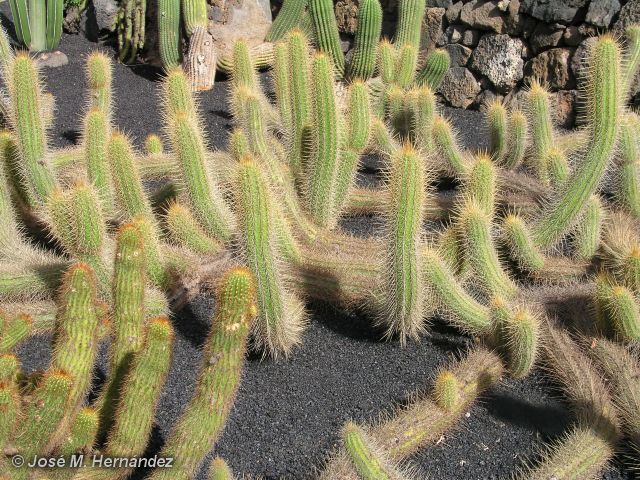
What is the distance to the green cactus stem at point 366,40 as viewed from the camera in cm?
603

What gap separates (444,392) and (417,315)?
0.43 meters

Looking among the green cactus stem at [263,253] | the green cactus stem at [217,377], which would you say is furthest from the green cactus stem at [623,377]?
the green cactus stem at [217,377]

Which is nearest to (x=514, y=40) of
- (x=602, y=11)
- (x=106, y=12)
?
(x=602, y=11)

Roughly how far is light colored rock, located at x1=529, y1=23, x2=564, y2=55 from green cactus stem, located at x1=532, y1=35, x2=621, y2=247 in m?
2.89

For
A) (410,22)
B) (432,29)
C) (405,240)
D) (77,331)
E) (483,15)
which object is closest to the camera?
(77,331)

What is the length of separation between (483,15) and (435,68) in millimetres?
960

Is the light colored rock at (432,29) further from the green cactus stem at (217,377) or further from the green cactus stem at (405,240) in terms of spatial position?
the green cactus stem at (217,377)

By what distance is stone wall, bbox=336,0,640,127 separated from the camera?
5859 millimetres

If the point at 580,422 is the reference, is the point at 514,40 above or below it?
above

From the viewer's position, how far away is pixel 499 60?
21.2ft

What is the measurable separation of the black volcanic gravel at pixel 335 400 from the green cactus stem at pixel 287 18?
164 inches

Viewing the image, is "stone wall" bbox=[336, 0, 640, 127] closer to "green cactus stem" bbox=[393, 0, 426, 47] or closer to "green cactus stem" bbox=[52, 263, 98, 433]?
"green cactus stem" bbox=[393, 0, 426, 47]

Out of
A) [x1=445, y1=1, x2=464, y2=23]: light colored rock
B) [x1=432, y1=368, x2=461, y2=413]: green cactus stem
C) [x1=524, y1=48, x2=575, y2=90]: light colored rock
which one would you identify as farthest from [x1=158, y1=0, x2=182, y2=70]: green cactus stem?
[x1=432, y1=368, x2=461, y2=413]: green cactus stem

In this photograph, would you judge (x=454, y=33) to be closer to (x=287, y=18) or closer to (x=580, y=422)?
(x=287, y=18)
